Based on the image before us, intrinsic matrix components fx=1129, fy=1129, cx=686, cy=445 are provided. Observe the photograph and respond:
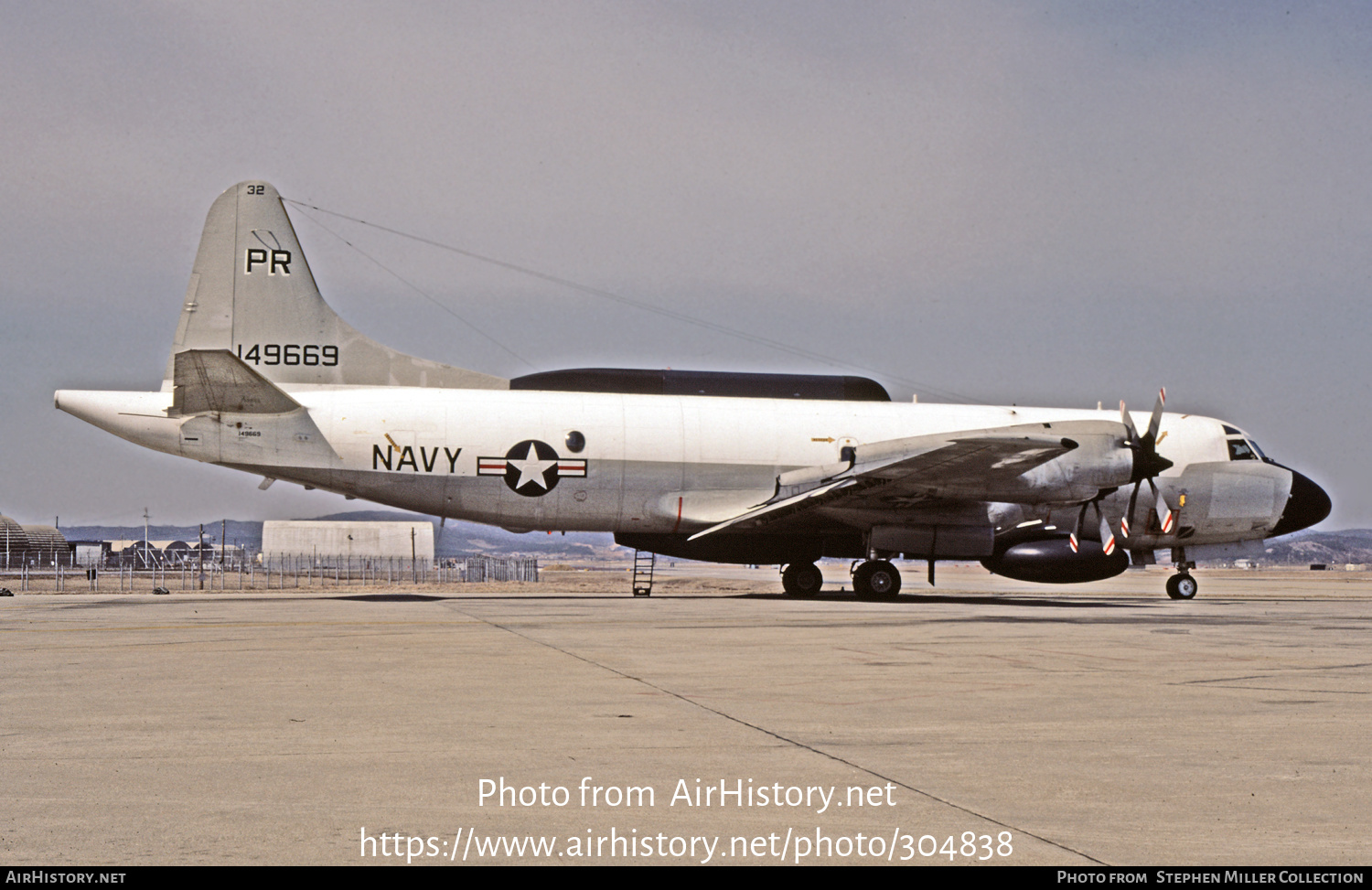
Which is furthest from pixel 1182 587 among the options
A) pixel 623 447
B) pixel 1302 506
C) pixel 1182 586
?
pixel 623 447

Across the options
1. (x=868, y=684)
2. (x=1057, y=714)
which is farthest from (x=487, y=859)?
(x=868, y=684)

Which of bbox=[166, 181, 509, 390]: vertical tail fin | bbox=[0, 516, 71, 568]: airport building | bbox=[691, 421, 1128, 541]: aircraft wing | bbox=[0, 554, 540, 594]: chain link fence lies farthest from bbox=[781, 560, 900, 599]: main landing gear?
bbox=[0, 516, 71, 568]: airport building

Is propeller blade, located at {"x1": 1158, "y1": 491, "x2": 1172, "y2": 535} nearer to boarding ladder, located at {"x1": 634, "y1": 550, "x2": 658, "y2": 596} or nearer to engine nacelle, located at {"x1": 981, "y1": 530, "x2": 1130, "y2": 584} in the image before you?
engine nacelle, located at {"x1": 981, "y1": 530, "x2": 1130, "y2": 584}

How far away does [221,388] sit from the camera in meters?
25.2

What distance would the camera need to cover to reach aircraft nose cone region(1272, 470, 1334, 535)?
31.6m

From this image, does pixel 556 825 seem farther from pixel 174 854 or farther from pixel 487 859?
pixel 174 854

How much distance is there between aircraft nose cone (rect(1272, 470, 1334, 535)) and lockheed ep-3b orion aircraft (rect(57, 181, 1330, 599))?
390cm

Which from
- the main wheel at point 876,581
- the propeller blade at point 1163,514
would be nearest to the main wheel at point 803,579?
the main wheel at point 876,581

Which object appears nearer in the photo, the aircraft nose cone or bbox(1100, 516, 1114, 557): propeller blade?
bbox(1100, 516, 1114, 557): propeller blade

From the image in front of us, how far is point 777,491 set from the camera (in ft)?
94.2

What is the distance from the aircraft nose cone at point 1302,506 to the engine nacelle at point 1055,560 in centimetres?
643

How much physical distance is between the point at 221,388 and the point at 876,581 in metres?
16.0

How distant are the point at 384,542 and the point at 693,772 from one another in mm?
82210

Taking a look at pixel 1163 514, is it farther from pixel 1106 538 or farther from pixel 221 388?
pixel 221 388
